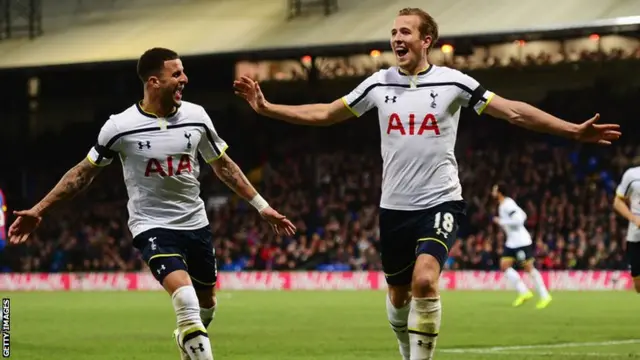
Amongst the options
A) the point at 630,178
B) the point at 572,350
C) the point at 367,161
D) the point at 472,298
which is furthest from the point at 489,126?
the point at 572,350

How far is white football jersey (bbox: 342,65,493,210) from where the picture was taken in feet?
29.9

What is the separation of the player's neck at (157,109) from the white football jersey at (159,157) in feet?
0.13

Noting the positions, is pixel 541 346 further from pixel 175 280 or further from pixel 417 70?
pixel 175 280

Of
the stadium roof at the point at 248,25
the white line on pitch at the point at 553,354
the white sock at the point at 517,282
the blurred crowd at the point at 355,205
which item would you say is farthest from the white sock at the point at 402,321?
the blurred crowd at the point at 355,205

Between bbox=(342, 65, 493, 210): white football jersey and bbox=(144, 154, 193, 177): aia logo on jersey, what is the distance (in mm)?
1462

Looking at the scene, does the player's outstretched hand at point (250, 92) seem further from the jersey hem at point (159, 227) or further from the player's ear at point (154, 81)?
the jersey hem at point (159, 227)

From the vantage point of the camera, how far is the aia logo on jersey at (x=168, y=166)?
366 inches

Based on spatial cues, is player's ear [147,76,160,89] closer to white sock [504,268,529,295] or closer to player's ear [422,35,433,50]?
player's ear [422,35,433,50]

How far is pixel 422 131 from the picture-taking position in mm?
9125

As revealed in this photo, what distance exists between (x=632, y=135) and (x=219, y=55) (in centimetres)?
1138

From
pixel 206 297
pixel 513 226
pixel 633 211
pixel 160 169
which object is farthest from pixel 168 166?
pixel 513 226

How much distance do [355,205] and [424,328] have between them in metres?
29.0

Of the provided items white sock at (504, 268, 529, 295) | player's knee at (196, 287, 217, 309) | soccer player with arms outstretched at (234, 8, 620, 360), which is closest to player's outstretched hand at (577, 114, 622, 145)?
soccer player with arms outstretched at (234, 8, 620, 360)

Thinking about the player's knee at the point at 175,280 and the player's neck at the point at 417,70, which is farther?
the player's neck at the point at 417,70
